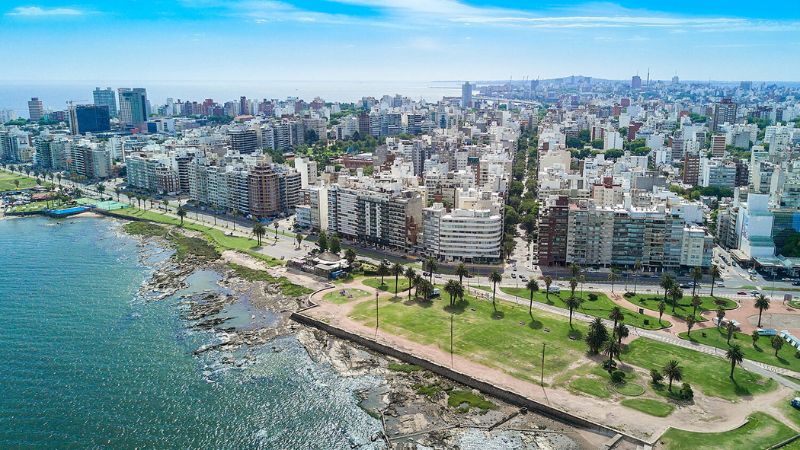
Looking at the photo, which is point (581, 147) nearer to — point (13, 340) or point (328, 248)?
point (328, 248)

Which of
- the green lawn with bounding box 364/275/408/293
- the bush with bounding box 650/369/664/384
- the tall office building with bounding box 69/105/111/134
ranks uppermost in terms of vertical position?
the tall office building with bounding box 69/105/111/134

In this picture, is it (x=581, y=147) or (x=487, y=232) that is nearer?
(x=487, y=232)

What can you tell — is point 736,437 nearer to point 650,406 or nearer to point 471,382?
point 650,406

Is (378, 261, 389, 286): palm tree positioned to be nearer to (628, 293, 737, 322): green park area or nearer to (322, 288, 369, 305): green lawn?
(322, 288, 369, 305): green lawn

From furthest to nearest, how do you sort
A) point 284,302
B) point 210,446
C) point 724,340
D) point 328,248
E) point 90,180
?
point 90,180
point 328,248
point 284,302
point 724,340
point 210,446

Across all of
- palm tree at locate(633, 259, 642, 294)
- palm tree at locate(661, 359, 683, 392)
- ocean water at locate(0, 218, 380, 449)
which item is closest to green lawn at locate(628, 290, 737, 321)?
palm tree at locate(633, 259, 642, 294)

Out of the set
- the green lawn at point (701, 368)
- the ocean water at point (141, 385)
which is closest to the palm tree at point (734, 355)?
the green lawn at point (701, 368)

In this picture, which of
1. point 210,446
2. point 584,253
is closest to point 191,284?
point 210,446
